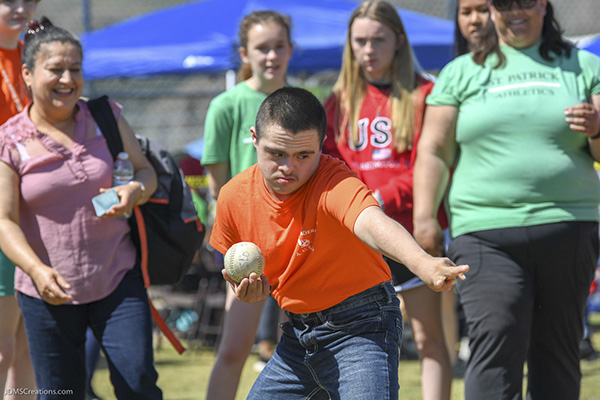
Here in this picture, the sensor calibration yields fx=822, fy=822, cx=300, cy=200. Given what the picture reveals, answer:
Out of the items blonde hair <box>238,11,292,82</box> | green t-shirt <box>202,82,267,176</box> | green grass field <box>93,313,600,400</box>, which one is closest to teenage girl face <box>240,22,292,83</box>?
blonde hair <box>238,11,292,82</box>

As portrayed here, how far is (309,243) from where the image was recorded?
10.6 ft

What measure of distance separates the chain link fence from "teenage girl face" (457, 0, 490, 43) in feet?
21.1

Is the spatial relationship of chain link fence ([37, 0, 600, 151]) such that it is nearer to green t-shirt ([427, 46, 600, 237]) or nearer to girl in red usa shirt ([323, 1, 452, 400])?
girl in red usa shirt ([323, 1, 452, 400])

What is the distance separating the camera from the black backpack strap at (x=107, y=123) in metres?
3.98

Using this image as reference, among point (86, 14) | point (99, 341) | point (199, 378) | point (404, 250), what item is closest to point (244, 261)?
point (404, 250)

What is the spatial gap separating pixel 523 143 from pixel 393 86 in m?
1.05

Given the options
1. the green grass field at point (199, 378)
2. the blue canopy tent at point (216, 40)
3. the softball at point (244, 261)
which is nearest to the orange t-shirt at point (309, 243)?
the softball at point (244, 261)

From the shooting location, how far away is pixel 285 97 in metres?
3.19

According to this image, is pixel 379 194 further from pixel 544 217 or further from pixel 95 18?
pixel 95 18

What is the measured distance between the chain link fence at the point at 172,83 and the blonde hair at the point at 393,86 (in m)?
6.46

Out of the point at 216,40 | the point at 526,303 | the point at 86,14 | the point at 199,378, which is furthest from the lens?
the point at 86,14

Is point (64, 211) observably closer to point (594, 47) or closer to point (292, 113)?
point (292, 113)

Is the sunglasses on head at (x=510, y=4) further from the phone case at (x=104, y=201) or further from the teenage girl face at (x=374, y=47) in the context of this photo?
the phone case at (x=104, y=201)

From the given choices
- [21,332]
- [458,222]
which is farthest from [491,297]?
[21,332]
